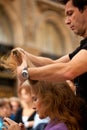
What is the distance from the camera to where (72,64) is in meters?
2.72

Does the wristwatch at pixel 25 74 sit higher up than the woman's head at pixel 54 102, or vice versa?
the wristwatch at pixel 25 74

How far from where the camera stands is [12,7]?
13922mm

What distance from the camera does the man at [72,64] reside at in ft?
8.87

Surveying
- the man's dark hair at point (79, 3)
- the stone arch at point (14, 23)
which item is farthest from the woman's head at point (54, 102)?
the stone arch at point (14, 23)

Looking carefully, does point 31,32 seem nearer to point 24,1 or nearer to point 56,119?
point 24,1

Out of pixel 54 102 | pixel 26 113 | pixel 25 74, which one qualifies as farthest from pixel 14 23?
pixel 25 74

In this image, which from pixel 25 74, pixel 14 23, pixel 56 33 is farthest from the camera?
pixel 56 33

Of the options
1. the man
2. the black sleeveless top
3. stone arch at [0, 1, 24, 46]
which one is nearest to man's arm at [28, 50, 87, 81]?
the man

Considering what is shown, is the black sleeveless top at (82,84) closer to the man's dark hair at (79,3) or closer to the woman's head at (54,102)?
the woman's head at (54,102)

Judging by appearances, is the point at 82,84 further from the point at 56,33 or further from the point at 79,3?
the point at 56,33

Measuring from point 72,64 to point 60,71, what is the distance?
Answer: 0.08m

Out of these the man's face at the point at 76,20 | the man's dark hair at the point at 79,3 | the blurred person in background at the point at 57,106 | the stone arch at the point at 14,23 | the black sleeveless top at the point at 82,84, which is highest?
the stone arch at the point at 14,23

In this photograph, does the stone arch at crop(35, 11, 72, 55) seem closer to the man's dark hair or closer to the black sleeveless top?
the black sleeveless top

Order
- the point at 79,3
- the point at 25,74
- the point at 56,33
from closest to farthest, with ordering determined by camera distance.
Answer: the point at 25,74 → the point at 79,3 → the point at 56,33
